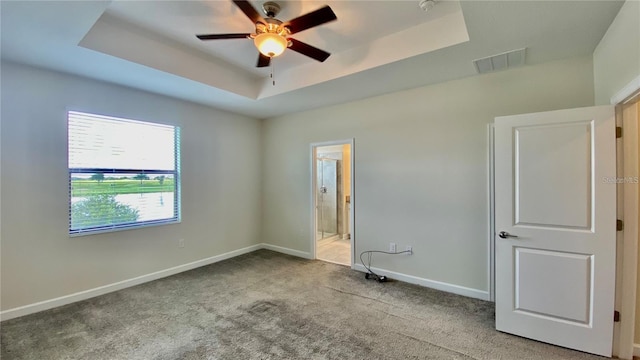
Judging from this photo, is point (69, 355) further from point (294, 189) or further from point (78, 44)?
point (294, 189)

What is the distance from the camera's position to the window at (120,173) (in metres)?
3.12

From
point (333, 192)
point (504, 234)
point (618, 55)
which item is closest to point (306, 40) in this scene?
point (618, 55)

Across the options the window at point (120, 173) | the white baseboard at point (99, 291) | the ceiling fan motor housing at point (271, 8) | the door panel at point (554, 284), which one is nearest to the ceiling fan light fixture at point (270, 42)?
the ceiling fan motor housing at point (271, 8)

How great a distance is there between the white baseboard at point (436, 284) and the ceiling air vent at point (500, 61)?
2440mm

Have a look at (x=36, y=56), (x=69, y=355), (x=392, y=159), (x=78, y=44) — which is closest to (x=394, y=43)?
(x=392, y=159)

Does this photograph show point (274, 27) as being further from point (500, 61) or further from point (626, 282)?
point (626, 282)

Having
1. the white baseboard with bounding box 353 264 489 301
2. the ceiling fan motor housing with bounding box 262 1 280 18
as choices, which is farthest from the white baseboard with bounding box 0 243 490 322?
the ceiling fan motor housing with bounding box 262 1 280 18

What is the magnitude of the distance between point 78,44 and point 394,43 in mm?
2904

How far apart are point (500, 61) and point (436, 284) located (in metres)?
2.58

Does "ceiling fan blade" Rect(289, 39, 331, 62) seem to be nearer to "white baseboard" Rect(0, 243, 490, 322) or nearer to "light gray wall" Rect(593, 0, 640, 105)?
"light gray wall" Rect(593, 0, 640, 105)

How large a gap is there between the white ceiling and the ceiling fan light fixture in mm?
382

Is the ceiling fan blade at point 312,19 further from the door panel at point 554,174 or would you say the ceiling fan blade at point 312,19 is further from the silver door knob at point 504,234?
the silver door knob at point 504,234

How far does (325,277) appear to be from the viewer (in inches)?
147

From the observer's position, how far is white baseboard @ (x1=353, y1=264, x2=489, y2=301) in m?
3.06
